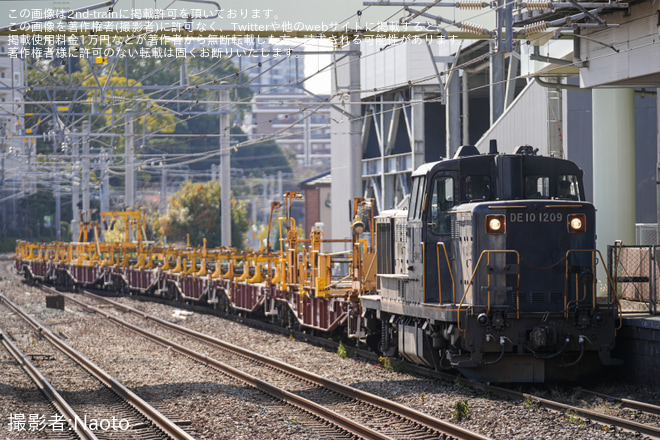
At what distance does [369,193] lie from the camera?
1656 inches

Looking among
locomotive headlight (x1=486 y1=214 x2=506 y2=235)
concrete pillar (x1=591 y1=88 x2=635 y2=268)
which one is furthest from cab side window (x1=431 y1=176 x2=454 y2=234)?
concrete pillar (x1=591 y1=88 x2=635 y2=268)

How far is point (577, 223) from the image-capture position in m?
11.9

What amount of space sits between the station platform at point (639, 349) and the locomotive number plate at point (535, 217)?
1829mm

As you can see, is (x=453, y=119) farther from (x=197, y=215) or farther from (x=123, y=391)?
(x=197, y=215)

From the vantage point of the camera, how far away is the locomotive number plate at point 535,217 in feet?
38.5

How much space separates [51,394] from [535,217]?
7203 millimetres

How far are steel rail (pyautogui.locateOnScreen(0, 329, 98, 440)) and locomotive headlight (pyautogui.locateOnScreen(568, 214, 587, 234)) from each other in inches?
256

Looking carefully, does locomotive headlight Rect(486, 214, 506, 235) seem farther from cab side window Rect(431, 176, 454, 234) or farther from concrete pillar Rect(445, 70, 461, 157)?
concrete pillar Rect(445, 70, 461, 157)

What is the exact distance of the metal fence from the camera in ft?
44.9

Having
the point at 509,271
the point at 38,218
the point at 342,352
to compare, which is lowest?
the point at 342,352

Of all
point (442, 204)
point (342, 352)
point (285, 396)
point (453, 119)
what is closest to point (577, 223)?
point (442, 204)

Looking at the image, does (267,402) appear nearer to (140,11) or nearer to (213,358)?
(213,358)

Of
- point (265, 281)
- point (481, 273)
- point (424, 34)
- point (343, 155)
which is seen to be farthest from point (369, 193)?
point (481, 273)

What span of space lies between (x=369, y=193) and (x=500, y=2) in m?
26.9
